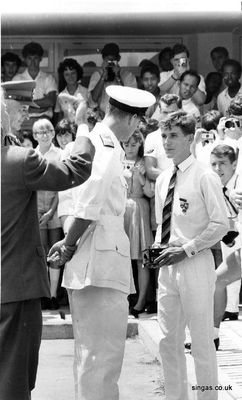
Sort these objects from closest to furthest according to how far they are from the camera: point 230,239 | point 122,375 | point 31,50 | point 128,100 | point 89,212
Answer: point 89,212 → point 128,100 → point 230,239 → point 122,375 → point 31,50

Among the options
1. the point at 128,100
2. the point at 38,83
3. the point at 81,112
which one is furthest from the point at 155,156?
the point at 81,112

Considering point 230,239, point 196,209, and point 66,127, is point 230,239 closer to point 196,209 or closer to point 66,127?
point 196,209

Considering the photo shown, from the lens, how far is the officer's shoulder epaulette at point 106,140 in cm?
444

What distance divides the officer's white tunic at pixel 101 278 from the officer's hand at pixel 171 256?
1.56 feet

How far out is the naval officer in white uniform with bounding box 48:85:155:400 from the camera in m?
4.38

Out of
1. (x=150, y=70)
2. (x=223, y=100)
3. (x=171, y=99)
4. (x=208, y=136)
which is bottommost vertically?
(x=208, y=136)

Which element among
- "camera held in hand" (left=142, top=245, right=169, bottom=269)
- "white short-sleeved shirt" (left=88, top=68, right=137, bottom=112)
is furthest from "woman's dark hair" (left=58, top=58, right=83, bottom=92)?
"camera held in hand" (left=142, top=245, right=169, bottom=269)

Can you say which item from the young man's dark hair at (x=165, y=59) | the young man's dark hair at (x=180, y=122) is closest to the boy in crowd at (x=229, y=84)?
the young man's dark hair at (x=165, y=59)

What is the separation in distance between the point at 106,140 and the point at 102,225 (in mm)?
426

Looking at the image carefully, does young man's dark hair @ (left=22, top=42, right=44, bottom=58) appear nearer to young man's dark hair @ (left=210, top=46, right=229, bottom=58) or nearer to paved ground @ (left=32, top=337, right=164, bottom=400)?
young man's dark hair @ (left=210, top=46, right=229, bottom=58)

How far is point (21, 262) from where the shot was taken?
3.96 meters

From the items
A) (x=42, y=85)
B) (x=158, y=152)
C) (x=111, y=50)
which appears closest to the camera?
(x=158, y=152)

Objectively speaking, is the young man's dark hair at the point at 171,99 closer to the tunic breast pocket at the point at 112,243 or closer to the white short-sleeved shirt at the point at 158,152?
the white short-sleeved shirt at the point at 158,152

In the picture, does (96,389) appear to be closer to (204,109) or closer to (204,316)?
(204,316)
